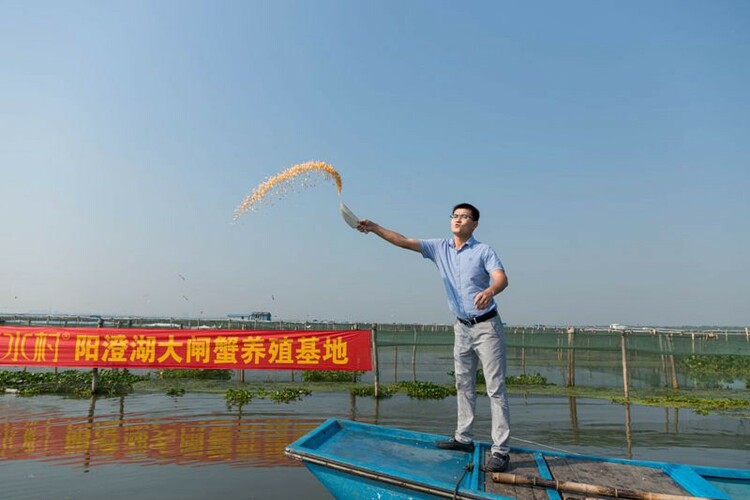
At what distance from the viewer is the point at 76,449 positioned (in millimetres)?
6398

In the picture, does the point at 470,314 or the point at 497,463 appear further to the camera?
the point at 470,314

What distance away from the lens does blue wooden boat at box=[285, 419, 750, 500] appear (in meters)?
3.22

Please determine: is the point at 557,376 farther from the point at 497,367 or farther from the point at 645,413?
the point at 497,367

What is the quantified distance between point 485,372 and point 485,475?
0.85 meters

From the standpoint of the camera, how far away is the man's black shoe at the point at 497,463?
12.1 ft

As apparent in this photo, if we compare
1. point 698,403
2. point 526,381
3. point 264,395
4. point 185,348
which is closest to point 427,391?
point 264,395

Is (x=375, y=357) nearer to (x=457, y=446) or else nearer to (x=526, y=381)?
(x=526, y=381)

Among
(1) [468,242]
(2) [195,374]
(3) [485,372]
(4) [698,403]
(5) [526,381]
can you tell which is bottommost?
(4) [698,403]

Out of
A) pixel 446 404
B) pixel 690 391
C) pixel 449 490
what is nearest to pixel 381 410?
pixel 446 404

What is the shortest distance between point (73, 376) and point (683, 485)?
1372 cm

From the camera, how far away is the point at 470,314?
164 inches

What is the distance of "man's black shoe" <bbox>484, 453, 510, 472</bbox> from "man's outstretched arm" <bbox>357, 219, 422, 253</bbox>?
2.01 metres

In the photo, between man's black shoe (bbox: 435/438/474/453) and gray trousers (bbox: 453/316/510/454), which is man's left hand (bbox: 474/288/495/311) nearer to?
gray trousers (bbox: 453/316/510/454)

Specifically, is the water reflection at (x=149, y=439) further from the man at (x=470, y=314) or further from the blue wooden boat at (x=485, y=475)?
the man at (x=470, y=314)
